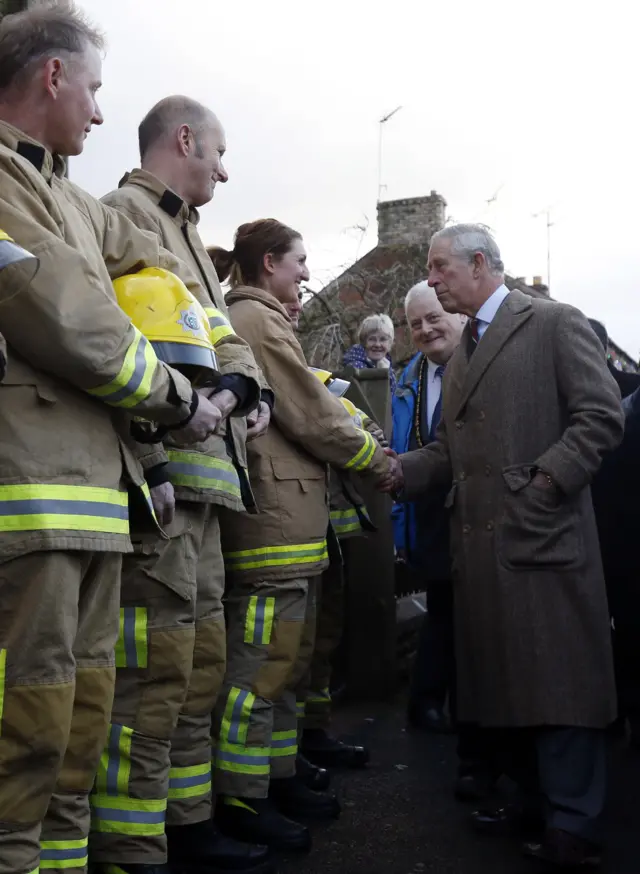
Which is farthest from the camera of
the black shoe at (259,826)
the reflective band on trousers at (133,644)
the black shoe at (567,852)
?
the black shoe at (259,826)

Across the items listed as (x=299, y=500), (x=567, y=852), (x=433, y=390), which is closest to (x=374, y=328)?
(x=433, y=390)

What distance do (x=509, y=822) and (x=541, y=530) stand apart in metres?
1.13

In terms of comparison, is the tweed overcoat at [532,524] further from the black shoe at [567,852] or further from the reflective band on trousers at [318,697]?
the reflective band on trousers at [318,697]

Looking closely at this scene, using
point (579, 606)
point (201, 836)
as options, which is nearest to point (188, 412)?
point (201, 836)

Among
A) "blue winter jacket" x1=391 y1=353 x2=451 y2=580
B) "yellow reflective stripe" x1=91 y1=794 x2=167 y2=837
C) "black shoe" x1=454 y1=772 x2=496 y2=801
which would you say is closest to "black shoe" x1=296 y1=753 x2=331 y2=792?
"black shoe" x1=454 y1=772 x2=496 y2=801

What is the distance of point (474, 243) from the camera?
13.6ft

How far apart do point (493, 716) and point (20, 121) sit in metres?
2.53

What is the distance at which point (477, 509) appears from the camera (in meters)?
3.87

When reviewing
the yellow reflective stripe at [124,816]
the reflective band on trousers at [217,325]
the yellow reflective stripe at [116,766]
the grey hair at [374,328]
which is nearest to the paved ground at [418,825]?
the yellow reflective stripe at [124,816]

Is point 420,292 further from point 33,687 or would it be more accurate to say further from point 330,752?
point 33,687

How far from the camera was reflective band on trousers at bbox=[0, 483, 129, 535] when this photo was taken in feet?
6.98

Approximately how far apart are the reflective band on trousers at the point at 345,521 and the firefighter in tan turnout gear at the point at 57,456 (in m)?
2.21

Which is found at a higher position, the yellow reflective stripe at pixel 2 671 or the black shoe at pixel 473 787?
the yellow reflective stripe at pixel 2 671

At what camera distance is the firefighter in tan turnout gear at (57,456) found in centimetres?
214
